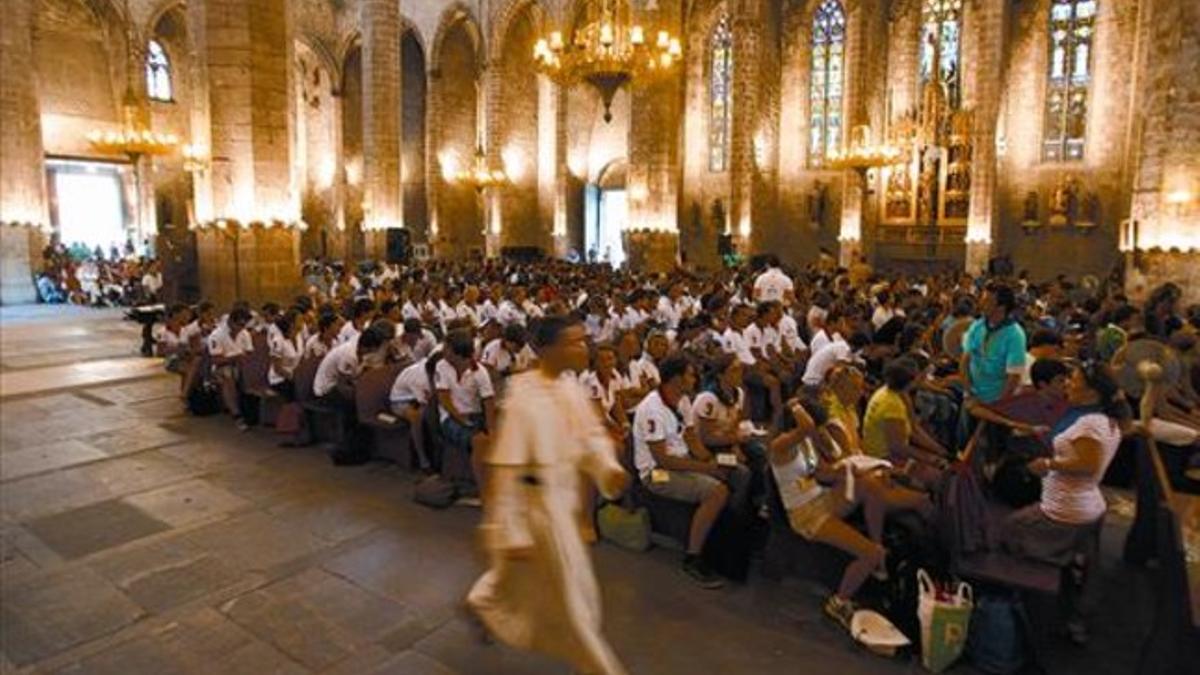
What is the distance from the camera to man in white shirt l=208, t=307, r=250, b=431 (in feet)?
25.2

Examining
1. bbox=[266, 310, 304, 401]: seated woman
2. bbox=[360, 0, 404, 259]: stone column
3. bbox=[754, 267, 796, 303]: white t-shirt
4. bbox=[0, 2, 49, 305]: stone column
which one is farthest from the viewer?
bbox=[0, 2, 49, 305]: stone column

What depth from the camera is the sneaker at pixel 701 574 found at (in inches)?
164

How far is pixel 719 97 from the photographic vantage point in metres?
24.2

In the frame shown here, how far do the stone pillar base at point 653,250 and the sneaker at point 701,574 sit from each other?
1297 cm

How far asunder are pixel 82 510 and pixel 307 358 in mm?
2210

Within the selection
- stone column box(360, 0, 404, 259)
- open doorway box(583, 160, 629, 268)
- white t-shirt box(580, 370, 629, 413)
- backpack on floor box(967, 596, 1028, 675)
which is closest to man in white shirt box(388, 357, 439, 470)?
white t-shirt box(580, 370, 629, 413)

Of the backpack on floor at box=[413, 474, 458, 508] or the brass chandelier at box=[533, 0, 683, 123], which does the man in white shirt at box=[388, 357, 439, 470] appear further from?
the brass chandelier at box=[533, 0, 683, 123]

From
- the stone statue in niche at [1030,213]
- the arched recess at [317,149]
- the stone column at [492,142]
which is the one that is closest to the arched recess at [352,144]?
the arched recess at [317,149]

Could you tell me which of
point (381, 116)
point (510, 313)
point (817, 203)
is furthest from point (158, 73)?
point (510, 313)

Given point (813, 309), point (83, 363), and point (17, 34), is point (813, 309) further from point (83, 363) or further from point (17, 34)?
point (17, 34)

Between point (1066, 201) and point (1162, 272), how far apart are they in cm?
777

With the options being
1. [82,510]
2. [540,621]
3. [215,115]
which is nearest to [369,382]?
[82,510]

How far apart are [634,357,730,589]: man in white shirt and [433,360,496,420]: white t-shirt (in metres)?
1.54

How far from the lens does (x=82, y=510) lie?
530 cm
